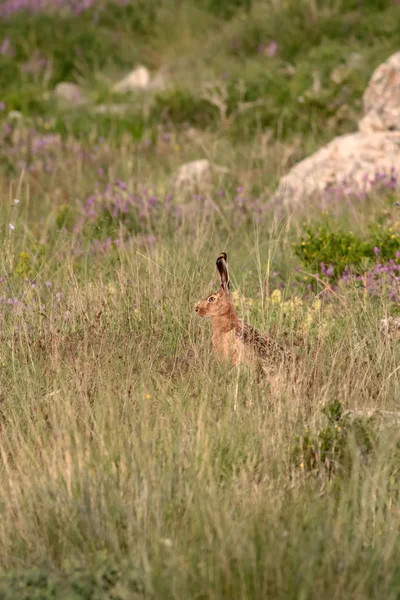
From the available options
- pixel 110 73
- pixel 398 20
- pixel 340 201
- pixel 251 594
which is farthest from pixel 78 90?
pixel 251 594

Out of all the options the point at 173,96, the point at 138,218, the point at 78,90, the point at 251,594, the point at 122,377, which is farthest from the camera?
the point at 78,90

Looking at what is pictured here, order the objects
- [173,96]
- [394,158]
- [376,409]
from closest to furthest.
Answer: [376,409], [394,158], [173,96]

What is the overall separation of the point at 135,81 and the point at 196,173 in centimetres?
577

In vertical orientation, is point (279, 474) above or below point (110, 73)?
below

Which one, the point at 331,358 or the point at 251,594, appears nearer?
the point at 251,594

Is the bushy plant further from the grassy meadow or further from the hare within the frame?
the hare

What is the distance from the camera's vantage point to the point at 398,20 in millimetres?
13781

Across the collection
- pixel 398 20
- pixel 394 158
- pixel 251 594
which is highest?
pixel 398 20

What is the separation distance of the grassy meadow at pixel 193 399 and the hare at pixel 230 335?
0.12 meters

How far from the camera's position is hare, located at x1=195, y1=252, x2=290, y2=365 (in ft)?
16.8

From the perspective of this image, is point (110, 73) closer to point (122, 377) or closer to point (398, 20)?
point (398, 20)

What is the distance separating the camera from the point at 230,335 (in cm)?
526

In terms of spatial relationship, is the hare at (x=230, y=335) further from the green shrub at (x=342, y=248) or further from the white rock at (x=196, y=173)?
the white rock at (x=196, y=173)

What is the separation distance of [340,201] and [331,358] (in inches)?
161
